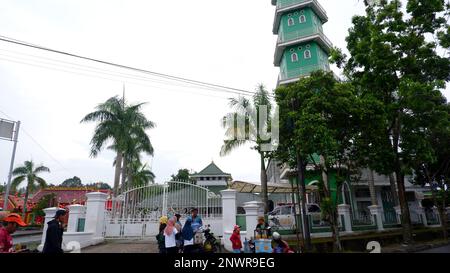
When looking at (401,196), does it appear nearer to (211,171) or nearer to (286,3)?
(211,171)

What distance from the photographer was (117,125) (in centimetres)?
1722

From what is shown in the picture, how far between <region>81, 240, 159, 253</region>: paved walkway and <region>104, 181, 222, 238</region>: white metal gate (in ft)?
1.69

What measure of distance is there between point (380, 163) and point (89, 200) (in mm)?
13062

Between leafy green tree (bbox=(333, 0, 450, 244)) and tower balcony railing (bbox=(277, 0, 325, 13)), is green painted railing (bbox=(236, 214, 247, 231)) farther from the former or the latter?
tower balcony railing (bbox=(277, 0, 325, 13))

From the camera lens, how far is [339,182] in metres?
11.7

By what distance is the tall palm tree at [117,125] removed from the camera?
16.9 metres

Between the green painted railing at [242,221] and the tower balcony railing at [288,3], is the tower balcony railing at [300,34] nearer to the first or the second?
the tower balcony railing at [288,3]

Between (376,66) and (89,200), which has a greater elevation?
(376,66)

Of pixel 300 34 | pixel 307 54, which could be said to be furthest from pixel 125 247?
pixel 300 34

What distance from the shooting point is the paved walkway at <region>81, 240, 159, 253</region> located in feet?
31.8

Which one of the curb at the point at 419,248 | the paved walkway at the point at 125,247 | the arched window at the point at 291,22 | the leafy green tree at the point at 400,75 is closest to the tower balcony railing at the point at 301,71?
the arched window at the point at 291,22

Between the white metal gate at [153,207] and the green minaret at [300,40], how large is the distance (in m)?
14.6
